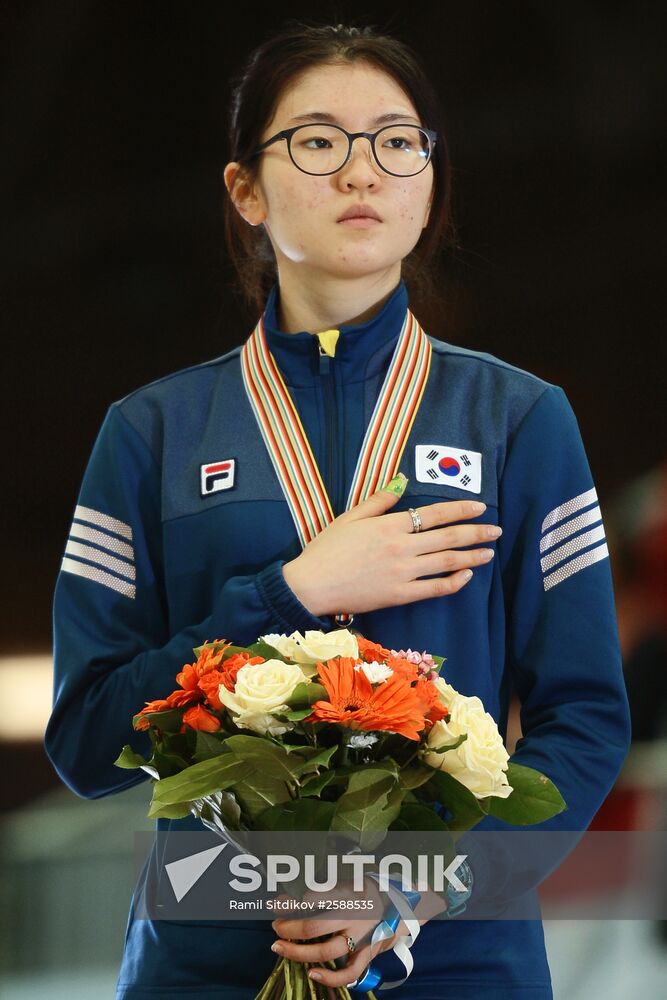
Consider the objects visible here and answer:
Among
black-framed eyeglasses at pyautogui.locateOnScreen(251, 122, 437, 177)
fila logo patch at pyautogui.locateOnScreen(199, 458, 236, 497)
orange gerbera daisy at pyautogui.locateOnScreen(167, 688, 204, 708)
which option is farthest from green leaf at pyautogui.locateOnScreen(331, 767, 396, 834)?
black-framed eyeglasses at pyautogui.locateOnScreen(251, 122, 437, 177)

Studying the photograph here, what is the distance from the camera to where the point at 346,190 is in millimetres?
2287

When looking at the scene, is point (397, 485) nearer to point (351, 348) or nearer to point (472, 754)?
point (351, 348)

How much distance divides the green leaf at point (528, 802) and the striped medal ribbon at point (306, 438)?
0.52 metres

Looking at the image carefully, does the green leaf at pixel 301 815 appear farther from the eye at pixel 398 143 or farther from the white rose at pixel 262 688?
the eye at pixel 398 143

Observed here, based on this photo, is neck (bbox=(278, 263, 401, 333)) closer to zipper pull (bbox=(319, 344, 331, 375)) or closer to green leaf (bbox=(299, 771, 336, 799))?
zipper pull (bbox=(319, 344, 331, 375))

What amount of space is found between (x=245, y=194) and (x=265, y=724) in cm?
107

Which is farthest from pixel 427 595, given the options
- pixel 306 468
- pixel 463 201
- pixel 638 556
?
pixel 463 201

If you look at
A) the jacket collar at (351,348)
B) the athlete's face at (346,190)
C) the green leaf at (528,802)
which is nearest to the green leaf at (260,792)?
the green leaf at (528,802)

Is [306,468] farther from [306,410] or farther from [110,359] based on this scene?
[110,359]

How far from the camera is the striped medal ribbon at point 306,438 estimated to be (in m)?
2.22

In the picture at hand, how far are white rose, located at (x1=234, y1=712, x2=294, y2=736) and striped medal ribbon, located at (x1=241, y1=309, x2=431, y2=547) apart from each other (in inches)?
19.9

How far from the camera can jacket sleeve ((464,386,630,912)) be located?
2.06 meters

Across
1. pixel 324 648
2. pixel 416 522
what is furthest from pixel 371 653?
pixel 416 522

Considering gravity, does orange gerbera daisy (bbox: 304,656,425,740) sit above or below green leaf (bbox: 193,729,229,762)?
above
